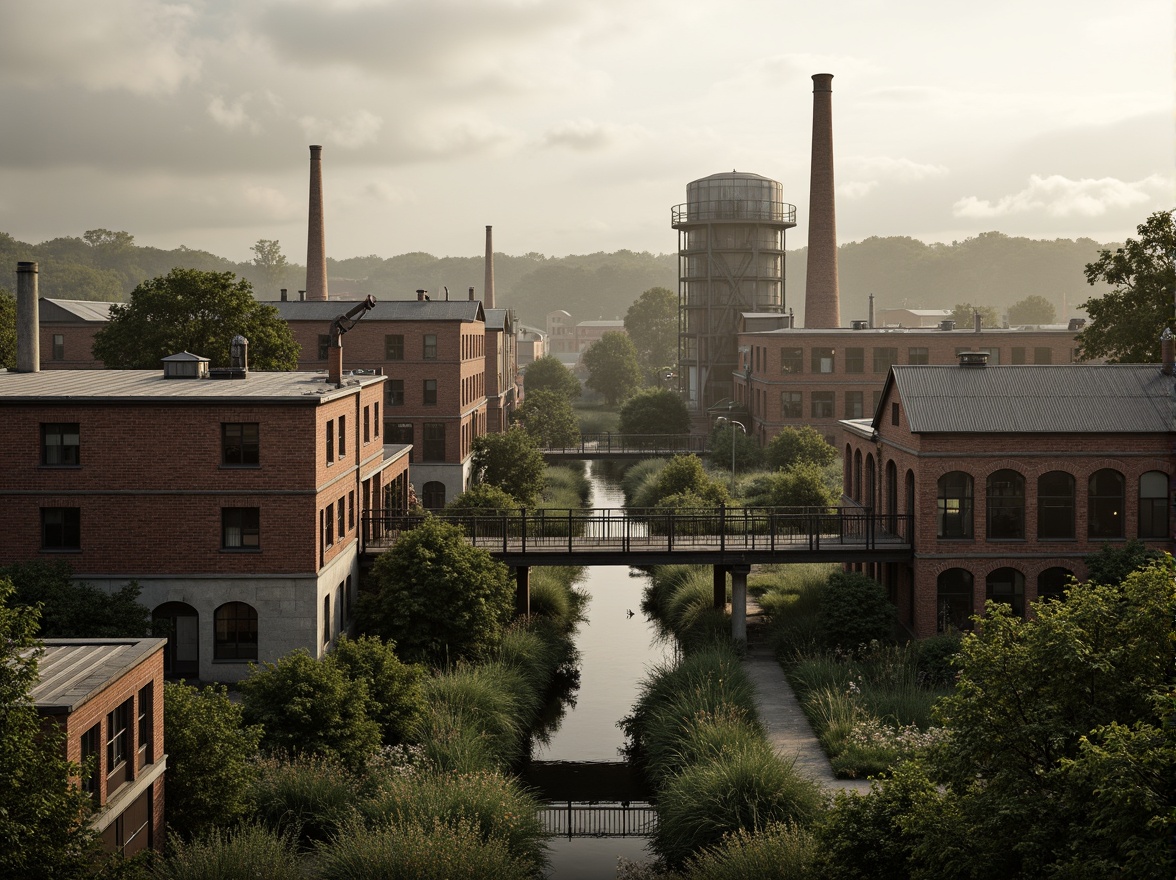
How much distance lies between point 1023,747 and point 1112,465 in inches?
907

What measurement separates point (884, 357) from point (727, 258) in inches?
847

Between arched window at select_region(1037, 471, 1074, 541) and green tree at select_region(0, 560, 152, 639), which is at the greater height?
arched window at select_region(1037, 471, 1074, 541)

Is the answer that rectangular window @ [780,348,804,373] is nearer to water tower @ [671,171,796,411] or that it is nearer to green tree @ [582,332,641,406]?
water tower @ [671,171,796,411]

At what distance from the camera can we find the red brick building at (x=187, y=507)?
31.5m

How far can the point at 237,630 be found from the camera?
105 ft

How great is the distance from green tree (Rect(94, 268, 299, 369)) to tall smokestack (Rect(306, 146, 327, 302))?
26.0 m

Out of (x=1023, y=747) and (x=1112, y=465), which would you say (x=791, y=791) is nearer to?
(x=1023, y=747)

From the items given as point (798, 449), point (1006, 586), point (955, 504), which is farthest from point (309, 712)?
point (798, 449)

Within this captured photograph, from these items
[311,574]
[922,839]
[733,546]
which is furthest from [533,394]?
[922,839]

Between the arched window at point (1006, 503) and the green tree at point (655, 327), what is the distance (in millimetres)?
123150

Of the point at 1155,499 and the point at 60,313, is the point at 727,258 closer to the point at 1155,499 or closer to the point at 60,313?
the point at 60,313

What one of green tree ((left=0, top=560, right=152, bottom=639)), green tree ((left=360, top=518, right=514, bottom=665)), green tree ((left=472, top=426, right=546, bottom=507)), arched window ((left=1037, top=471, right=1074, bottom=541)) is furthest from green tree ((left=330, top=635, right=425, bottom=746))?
green tree ((left=472, top=426, right=546, bottom=507))

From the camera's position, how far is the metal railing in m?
26.1

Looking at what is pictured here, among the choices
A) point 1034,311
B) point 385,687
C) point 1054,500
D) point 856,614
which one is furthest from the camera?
point 1034,311
